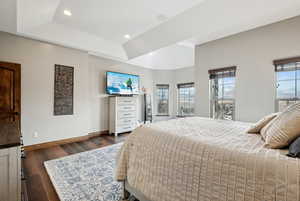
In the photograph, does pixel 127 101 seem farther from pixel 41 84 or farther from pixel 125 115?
pixel 41 84

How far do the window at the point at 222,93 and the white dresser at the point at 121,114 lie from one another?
2.71 meters

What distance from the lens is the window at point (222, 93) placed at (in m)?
3.52

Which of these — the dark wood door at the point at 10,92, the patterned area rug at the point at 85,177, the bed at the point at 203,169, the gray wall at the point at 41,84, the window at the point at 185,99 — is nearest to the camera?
the bed at the point at 203,169

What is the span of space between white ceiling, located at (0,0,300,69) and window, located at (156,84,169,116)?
295 centimetres

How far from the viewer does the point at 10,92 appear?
9.98ft

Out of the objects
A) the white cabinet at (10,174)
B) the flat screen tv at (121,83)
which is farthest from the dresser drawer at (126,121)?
the white cabinet at (10,174)

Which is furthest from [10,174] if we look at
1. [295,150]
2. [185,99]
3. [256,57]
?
[185,99]

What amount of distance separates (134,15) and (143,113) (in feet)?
13.6

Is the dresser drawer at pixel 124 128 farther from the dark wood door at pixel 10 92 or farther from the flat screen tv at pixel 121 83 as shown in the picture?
the dark wood door at pixel 10 92

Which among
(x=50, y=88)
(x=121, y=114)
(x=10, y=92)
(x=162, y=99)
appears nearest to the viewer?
(x=10, y=92)

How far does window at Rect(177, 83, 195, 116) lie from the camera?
635 cm

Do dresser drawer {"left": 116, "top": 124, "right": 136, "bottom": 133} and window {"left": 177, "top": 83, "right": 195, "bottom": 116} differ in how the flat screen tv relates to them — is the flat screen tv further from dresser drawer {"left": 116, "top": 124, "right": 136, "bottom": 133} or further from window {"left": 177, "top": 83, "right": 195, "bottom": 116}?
window {"left": 177, "top": 83, "right": 195, "bottom": 116}

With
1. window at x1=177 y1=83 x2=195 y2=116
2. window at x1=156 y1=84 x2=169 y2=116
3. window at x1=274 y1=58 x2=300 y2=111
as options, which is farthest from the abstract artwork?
window at x1=274 y1=58 x2=300 y2=111

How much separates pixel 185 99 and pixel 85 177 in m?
5.30
